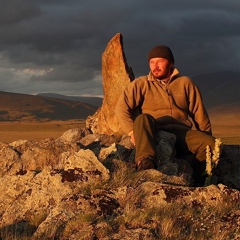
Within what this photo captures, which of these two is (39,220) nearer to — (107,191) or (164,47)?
(107,191)

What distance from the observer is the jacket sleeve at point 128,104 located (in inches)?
437

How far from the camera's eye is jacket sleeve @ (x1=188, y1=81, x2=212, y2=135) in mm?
11695

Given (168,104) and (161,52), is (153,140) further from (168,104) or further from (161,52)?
(161,52)

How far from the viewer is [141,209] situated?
6.89 metres

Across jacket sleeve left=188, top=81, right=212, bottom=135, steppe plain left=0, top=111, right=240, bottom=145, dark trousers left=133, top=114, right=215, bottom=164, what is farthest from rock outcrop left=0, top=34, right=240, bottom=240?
steppe plain left=0, top=111, right=240, bottom=145

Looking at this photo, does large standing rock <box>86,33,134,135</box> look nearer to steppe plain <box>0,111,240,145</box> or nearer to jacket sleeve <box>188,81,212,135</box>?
jacket sleeve <box>188,81,212,135</box>

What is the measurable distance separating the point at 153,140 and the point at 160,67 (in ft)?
7.14

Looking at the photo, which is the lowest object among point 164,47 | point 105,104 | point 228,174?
point 228,174

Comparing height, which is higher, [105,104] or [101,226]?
[105,104]

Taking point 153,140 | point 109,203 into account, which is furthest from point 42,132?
point 109,203

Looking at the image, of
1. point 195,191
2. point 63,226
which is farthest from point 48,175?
point 195,191

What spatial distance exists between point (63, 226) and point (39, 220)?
2.78ft

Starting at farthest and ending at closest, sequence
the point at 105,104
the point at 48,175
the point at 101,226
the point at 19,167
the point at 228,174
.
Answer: the point at 105,104, the point at 228,174, the point at 19,167, the point at 48,175, the point at 101,226

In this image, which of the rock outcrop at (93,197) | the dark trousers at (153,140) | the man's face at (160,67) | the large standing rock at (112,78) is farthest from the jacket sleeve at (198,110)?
the large standing rock at (112,78)
